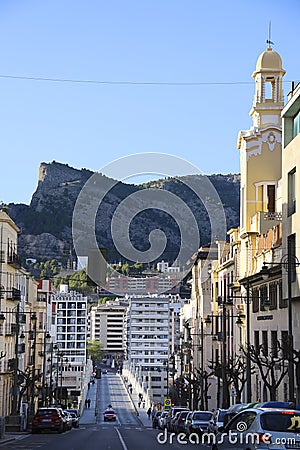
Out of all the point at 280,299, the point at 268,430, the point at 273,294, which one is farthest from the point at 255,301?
the point at 268,430

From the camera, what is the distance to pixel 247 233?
211 feet

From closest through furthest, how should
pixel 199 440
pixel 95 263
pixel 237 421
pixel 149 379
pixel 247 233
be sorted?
pixel 237 421, pixel 199 440, pixel 247 233, pixel 95 263, pixel 149 379

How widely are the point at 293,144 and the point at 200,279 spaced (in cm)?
5414

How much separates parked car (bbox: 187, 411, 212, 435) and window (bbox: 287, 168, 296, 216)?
12.5m

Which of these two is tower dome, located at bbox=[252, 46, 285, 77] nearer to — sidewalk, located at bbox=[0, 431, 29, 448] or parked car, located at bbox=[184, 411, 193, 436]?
parked car, located at bbox=[184, 411, 193, 436]

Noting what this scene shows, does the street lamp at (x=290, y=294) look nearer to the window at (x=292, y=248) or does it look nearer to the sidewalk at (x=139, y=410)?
the window at (x=292, y=248)

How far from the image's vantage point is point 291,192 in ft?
160

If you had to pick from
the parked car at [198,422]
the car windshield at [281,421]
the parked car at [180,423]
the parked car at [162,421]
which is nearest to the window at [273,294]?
the parked car at [180,423]

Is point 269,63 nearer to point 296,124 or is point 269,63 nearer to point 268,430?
point 296,124

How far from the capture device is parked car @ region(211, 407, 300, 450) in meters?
17.3

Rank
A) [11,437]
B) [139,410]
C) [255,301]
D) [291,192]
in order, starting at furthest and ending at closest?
[139,410]
[255,301]
[291,192]
[11,437]

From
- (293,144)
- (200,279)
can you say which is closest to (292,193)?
(293,144)

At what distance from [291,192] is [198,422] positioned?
14547 mm

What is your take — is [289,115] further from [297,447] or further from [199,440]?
[297,447]
